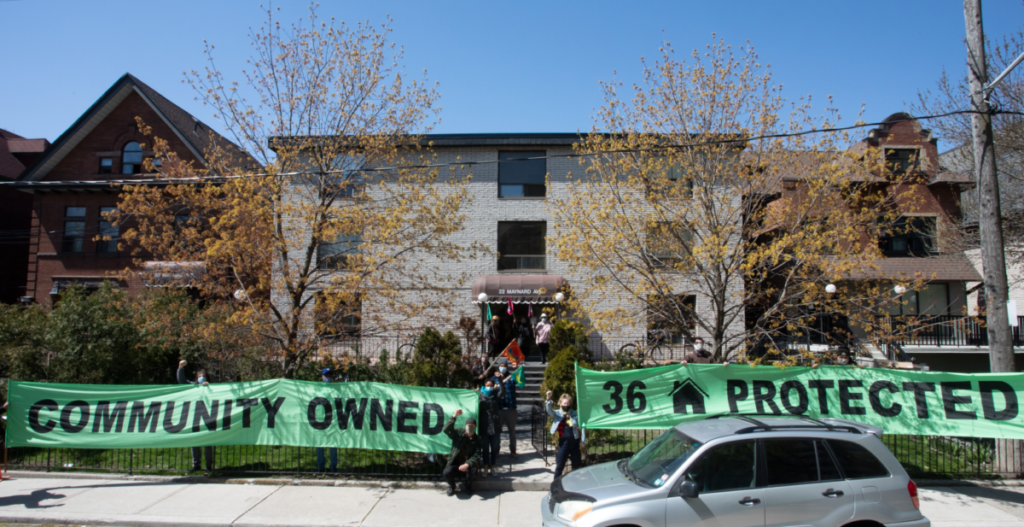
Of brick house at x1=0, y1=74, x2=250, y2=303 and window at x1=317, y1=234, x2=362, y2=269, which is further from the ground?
brick house at x1=0, y1=74, x2=250, y2=303

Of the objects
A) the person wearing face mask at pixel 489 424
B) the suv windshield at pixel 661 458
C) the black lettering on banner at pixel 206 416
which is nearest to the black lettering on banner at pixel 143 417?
the black lettering on banner at pixel 206 416

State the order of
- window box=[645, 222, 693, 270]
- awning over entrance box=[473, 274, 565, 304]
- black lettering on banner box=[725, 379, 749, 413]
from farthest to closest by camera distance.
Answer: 1. awning over entrance box=[473, 274, 565, 304]
2. window box=[645, 222, 693, 270]
3. black lettering on banner box=[725, 379, 749, 413]

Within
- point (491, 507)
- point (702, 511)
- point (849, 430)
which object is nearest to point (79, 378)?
point (491, 507)

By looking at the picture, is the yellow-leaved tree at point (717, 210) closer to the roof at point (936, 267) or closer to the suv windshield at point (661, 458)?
the suv windshield at point (661, 458)

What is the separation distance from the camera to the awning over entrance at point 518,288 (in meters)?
17.8

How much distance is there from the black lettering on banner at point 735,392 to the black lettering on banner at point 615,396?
179 cm

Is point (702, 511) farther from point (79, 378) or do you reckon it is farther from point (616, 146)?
point (79, 378)

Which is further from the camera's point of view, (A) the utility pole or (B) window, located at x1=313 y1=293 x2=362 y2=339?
(B) window, located at x1=313 y1=293 x2=362 y2=339

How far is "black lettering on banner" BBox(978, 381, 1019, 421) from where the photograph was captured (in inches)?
351

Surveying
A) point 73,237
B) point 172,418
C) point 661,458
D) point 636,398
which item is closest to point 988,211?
point 636,398

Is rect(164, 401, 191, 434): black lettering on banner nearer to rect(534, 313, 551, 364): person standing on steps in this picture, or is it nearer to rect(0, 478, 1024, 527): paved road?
rect(0, 478, 1024, 527): paved road

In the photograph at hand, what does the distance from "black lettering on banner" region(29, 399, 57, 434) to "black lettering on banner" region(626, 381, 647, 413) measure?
9649mm

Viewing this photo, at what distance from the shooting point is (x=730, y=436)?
6.08m

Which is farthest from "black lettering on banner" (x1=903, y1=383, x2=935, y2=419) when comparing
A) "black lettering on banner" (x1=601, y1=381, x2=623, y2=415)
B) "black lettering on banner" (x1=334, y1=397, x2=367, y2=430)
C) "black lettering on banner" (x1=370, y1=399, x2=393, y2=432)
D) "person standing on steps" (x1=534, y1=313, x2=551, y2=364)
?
"person standing on steps" (x1=534, y1=313, x2=551, y2=364)
